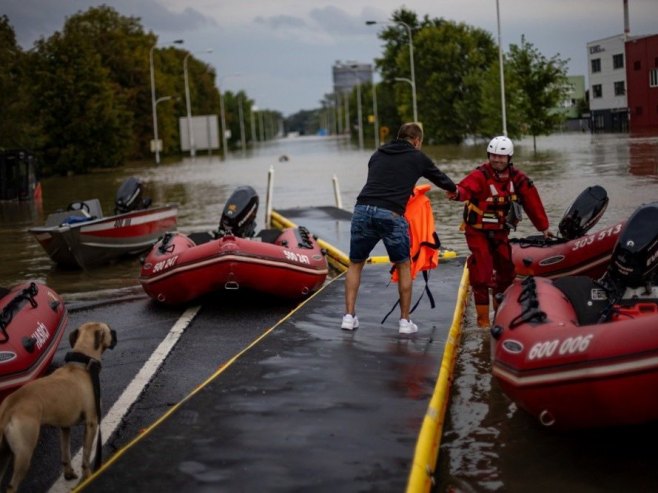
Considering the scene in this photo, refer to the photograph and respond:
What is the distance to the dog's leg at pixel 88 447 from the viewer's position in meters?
6.04

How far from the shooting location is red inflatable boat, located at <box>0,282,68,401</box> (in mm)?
7648

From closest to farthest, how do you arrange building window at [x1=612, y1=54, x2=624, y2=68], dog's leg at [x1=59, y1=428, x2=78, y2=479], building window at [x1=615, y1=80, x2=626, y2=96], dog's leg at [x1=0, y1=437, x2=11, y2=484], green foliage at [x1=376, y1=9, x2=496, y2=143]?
dog's leg at [x1=0, y1=437, x2=11, y2=484], dog's leg at [x1=59, y1=428, x2=78, y2=479], building window at [x1=615, y1=80, x2=626, y2=96], building window at [x1=612, y1=54, x2=624, y2=68], green foliage at [x1=376, y1=9, x2=496, y2=143]

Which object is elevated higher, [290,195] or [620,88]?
[620,88]

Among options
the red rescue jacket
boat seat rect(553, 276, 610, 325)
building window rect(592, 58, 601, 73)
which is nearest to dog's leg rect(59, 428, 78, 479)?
boat seat rect(553, 276, 610, 325)

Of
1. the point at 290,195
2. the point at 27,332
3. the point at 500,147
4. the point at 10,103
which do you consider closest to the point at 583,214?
the point at 500,147

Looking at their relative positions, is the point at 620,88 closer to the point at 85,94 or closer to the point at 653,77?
the point at 653,77

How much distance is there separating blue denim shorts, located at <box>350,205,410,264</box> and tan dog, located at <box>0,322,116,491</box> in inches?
105

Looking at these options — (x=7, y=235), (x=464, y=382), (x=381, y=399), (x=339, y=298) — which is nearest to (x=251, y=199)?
(x=339, y=298)

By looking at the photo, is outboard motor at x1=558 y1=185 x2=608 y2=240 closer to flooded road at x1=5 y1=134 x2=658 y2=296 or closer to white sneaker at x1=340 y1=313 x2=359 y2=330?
white sneaker at x1=340 y1=313 x2=359 y2=330

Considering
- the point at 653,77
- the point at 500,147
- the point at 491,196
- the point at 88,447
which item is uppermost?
the point at 653,77

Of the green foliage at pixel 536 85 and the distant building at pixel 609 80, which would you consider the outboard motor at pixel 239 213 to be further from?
the distant building at pixel 609 80

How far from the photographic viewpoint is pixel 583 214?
11.5m

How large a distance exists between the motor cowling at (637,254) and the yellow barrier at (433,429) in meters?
1.50

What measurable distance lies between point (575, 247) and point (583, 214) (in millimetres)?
729
